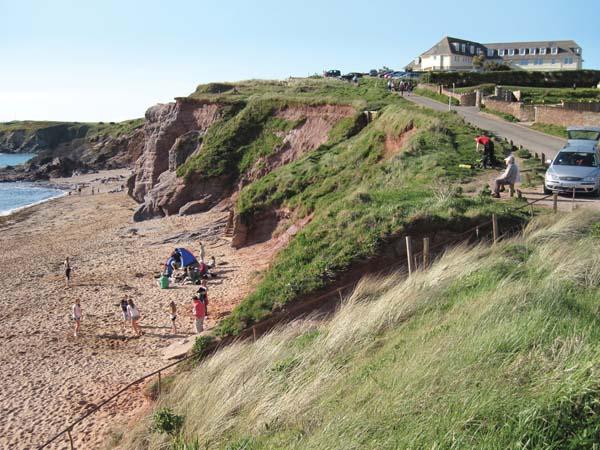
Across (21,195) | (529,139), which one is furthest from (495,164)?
(21,195)

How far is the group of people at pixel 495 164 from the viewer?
55.8 feet

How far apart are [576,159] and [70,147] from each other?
339 feet

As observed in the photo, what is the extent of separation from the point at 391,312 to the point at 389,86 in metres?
46.6

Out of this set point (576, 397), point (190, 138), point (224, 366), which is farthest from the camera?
point (190, 138)

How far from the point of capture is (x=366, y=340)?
884 cm

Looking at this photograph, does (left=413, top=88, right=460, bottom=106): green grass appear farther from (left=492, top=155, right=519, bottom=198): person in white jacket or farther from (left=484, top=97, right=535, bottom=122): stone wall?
(left=492, top=155, right=519, bottom=198): person in white jacket

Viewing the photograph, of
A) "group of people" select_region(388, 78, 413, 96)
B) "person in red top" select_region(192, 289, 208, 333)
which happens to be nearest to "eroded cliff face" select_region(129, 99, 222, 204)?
"group of people" select_region(388, 78, 413, 96)

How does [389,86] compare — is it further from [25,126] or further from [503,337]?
[25,126]

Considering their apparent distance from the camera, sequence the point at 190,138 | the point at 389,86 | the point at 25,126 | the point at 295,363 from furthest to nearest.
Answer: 1. the point at 25,126
2. the point at 389,86
3. the point at 190,138
4. the point at 295,363

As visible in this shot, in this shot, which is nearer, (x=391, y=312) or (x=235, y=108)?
(x=391, y=312)

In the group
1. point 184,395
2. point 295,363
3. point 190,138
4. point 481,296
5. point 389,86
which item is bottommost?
point 184,395

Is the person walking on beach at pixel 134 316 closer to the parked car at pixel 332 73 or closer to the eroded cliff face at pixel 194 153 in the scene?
the eroded cliff face at pixel 194 153

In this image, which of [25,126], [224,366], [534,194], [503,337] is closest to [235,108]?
[534,194]

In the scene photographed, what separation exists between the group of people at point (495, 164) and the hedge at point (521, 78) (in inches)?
1300
